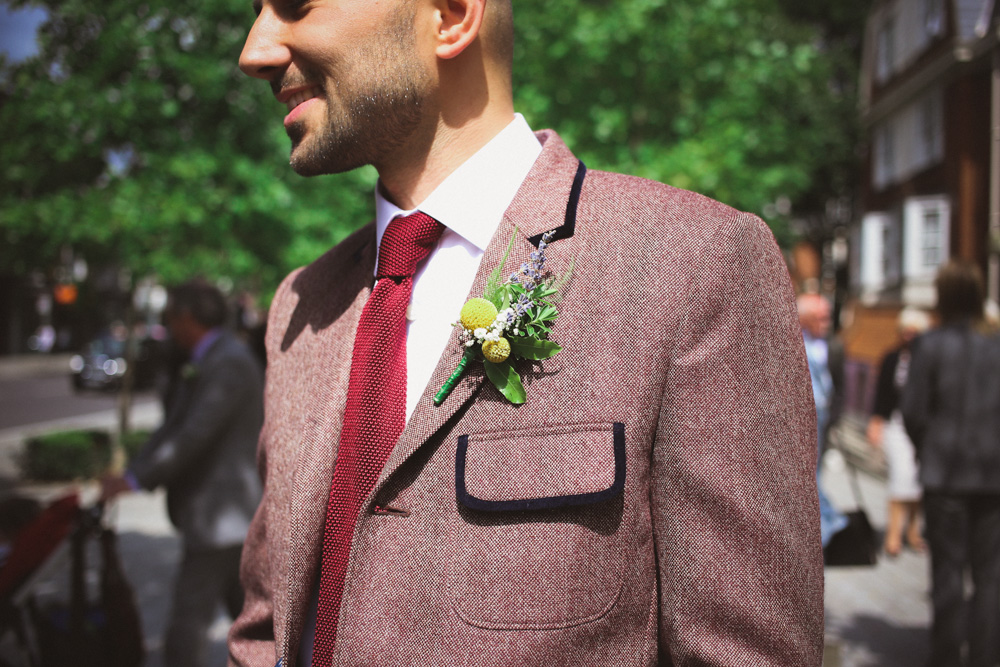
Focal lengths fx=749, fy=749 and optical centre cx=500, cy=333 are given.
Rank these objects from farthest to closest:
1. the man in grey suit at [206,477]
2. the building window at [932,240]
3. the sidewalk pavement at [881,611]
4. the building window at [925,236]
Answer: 1. the building window at [932,240]
2. the building window at [925,236]
3. the sidewalk pavement at [881,611]
4. the man in grey suit at [206,477]

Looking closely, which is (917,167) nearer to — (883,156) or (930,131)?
(930,131)

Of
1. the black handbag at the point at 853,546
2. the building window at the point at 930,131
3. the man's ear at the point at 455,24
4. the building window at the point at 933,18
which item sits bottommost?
the black handbag at the point at 853,546

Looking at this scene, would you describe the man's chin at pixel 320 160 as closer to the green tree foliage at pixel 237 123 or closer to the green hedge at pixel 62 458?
the green tree foliage at pixel 237 123

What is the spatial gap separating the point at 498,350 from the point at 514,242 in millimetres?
228

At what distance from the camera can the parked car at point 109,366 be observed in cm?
2264

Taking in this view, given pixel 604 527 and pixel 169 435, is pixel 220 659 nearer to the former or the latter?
pixel 169 435

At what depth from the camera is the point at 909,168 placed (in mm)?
20078

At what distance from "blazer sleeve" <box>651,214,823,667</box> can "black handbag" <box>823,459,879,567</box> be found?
215cm

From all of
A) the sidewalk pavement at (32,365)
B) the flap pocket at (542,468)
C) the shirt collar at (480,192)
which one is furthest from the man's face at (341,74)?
the sidewalk pavement at (32,365)

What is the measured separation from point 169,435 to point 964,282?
180 inches

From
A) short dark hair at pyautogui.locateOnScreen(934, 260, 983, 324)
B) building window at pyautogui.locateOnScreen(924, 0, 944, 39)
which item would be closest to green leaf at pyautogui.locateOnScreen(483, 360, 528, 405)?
short dark hair at pyautogui.locateOnScreen(934, 260, 983, 324)

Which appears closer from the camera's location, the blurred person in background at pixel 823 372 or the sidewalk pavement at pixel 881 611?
the blurred person in background at pixel 823 372

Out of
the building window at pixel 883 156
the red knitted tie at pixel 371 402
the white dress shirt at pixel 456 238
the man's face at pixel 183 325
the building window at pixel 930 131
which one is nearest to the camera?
the red knitted tie at pixel 371 402

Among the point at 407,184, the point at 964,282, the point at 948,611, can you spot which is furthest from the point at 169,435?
the point at 964,282
